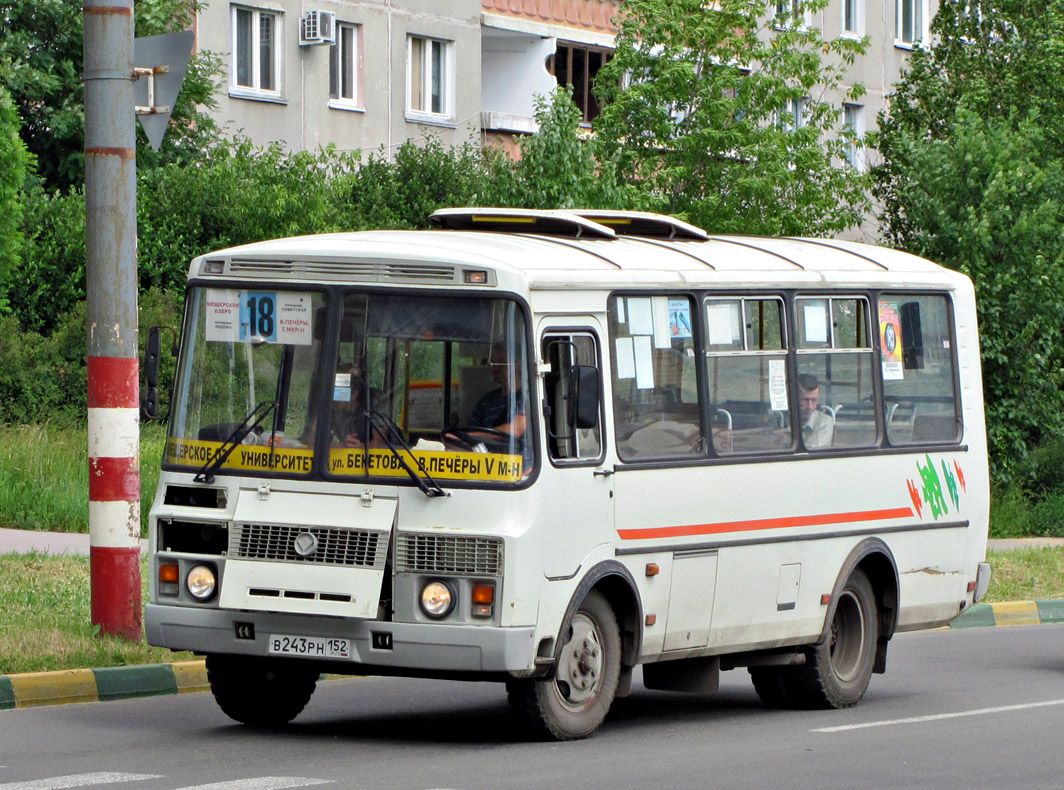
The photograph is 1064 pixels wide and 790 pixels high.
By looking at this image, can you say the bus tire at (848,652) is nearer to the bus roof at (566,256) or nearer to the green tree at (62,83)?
the bus roof at (566,256)

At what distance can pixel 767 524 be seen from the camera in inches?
449

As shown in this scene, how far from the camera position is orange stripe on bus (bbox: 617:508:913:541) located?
10586 mm

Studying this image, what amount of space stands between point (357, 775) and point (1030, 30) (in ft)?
91.2

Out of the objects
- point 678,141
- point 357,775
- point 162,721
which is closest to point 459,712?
point 162,721

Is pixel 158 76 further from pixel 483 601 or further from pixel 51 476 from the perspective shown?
pixel 51 476

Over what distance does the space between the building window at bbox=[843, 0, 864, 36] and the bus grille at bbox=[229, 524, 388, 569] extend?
131 ft

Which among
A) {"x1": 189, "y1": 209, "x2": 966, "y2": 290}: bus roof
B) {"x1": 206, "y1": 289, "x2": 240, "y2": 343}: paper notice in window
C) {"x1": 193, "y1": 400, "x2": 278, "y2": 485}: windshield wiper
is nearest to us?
{"x1": 189, "y1": 209, "x2": 966, "y2": 290}: bus roof

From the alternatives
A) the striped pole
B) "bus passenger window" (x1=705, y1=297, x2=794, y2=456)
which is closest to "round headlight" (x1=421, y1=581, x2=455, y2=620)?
"bus passenger window" (x1=705, y1=297, x2=794, y2=456)

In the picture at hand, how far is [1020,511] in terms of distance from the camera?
91.7 ft

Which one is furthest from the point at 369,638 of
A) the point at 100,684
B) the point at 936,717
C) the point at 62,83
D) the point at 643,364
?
the point at 62,83

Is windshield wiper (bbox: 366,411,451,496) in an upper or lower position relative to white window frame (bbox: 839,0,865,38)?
lower

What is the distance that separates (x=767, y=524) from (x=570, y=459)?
1783 millimetres

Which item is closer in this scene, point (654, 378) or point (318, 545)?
point (318, 545)

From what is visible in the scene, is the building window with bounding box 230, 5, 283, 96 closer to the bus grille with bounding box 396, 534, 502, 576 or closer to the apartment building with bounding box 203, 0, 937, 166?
the apartment building with bounding box 203, 0, 937, 166
